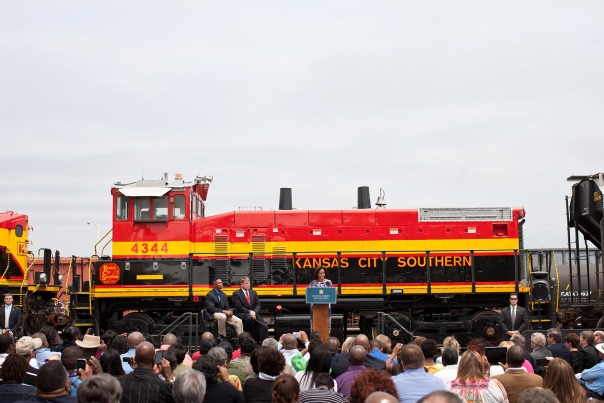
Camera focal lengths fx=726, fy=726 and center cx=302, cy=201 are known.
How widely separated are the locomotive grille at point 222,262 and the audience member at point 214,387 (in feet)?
36.8

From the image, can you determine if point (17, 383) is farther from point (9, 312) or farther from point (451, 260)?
point (451, 260)

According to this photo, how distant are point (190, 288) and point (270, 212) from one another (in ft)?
8.92

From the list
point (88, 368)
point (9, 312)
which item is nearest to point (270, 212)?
point (9, 312)

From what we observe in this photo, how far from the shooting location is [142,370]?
6066 millimetres

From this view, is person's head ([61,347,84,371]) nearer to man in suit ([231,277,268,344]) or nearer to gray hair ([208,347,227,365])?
gray hair ([208,347,227,365])

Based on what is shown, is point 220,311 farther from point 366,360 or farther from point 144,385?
point 144,385

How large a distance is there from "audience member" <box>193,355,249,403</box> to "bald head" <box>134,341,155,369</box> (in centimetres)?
42

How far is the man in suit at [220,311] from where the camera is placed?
13602 millimetres

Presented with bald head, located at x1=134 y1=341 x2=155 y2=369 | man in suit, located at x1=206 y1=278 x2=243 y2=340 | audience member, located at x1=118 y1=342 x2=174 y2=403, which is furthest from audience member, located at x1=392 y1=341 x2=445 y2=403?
man in suit, located at x1=206 y1=278 x2=243 y2=340

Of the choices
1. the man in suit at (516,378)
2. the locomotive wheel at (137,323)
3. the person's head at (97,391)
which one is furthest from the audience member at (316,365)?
the locomotive wheel at (137,323)

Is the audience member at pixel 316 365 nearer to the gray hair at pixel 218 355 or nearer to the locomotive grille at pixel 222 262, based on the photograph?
the gray hair at pixel 218 355

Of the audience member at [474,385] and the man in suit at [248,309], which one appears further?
the man in suit at [248,309]

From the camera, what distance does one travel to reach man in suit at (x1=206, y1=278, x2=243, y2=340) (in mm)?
13602

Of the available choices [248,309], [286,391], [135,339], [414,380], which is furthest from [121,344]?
[248,309]
